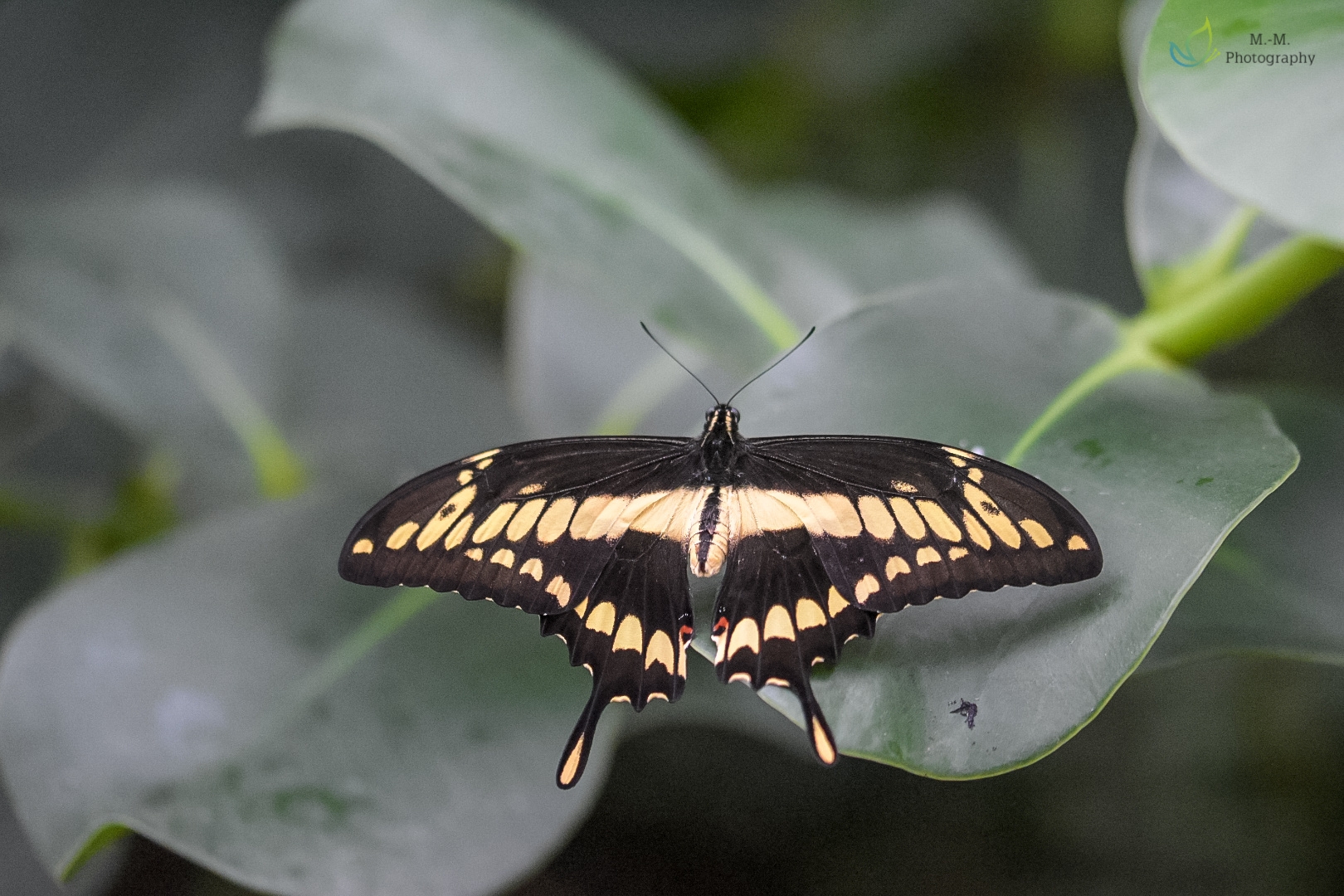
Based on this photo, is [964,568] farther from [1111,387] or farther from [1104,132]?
[1104,132]

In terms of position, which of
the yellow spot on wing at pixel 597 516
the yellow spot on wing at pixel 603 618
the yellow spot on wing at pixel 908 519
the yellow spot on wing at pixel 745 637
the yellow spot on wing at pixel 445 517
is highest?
the yellow spot on wing at pixel 445 517

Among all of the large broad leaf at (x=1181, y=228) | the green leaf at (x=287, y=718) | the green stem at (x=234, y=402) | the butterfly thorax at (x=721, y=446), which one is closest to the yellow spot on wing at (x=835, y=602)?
the butterfly thorax at (x=721, y=446)

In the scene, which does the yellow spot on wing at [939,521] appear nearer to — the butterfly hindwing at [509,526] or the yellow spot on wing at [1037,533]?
the yellow spot on wing at [1037,533]

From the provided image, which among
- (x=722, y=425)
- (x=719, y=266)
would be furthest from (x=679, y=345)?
(x=722, y=425)

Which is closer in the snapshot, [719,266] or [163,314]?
[719,266]

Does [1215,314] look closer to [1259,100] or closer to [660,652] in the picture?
[1259,100]
